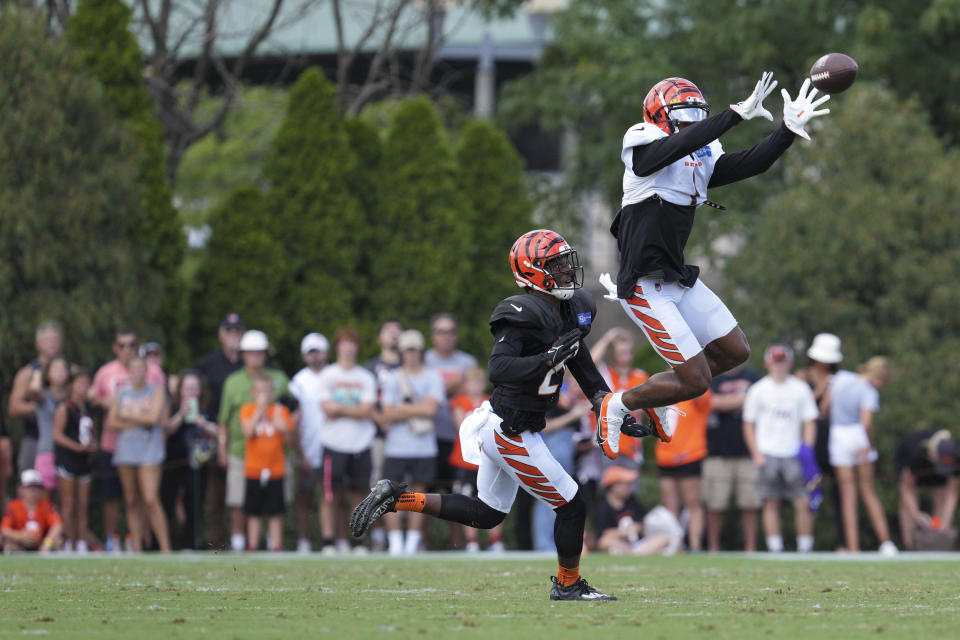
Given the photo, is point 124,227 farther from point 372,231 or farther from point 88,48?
point 372,231

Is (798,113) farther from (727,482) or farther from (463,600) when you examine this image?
(727,482)

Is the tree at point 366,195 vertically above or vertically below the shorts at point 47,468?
above

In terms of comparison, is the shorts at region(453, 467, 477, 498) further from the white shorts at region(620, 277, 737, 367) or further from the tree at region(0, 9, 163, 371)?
the white shorts at region(620, 277, 737, 367)

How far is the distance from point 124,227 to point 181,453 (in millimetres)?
3379

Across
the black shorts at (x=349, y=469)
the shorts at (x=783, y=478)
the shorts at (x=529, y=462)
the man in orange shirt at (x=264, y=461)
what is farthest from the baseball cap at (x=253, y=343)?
the shorts at (x=529, y=462)

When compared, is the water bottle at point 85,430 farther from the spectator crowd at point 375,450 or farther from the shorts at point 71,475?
the shorts at point 71,475

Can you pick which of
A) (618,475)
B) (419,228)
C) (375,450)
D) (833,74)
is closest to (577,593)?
(833,74)

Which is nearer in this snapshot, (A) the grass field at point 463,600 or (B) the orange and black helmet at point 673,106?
(A) the grass field at point 463,600

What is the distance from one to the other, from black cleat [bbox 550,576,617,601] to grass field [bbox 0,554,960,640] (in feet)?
0.43

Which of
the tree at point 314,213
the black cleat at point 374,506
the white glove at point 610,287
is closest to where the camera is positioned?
the black cleat at point 374,506

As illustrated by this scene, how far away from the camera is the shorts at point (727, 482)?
1476 cm

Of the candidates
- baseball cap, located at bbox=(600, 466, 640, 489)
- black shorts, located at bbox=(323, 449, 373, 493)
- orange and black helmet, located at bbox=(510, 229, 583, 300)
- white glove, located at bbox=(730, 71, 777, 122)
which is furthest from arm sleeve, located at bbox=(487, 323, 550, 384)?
black shorts, located at bbox=(323, 449, 373, 493)

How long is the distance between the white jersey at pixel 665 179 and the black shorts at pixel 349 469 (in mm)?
6561

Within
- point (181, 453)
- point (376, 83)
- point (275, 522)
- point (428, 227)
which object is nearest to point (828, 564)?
point (275, 522)
